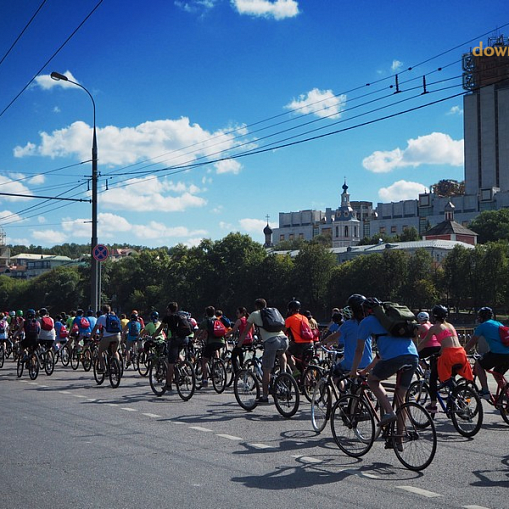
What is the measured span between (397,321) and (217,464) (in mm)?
2593

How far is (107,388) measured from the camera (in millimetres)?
16875

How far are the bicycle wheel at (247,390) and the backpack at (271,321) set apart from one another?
3.49 feet

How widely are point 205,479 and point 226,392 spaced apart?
27.8 ft

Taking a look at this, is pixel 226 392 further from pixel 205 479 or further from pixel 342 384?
pixel 205 479

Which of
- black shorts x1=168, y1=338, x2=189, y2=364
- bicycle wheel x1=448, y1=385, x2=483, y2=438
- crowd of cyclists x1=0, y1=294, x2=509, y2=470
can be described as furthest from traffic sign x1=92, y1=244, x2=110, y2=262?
bicycle wheel x1=448, y1=385, x2=483, y2=438

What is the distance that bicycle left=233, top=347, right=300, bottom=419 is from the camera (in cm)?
1161

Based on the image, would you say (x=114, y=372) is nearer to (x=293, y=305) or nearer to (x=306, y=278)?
(x=293, y=305)

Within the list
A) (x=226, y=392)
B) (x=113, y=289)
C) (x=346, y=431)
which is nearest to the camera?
(x=346, y=431)

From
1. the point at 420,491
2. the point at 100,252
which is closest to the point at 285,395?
the point at 420,491

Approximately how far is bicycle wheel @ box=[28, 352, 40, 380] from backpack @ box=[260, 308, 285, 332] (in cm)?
950

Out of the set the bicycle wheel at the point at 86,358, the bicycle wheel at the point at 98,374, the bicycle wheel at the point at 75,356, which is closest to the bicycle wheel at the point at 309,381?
the bicycle wheel at the point at 98,374

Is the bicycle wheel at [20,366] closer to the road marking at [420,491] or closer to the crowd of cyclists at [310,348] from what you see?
the crowd of cyclists at [310,348]

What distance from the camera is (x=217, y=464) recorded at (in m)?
8.17

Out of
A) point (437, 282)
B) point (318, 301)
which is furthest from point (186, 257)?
point (437, 282)
